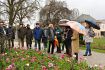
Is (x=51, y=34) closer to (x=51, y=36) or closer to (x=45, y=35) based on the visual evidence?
(x=51, y=36)

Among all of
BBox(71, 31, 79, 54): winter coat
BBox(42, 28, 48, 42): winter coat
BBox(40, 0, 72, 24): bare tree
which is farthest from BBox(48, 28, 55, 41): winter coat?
BBox(40, 0, 72, 24): bare tree

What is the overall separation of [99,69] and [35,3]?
47937mm

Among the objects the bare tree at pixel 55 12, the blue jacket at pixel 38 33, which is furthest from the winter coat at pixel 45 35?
the bare tree at pixel 55 12

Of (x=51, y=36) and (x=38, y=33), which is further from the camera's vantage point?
(x=38, y=33)

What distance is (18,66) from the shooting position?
27.6 feet

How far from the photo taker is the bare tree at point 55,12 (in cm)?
8281

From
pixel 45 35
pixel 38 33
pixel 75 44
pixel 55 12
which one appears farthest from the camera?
pixel 55 12

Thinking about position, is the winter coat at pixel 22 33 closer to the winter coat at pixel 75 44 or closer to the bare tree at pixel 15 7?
the winter coat at pixel 75 44

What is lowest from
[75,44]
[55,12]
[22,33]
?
[75,44]

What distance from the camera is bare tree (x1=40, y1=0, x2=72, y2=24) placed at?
272 feet

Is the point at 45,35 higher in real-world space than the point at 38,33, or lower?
lower

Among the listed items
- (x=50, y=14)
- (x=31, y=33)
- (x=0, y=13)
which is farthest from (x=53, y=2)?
(x=31, y=33)

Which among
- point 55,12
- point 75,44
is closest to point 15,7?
point 55,12

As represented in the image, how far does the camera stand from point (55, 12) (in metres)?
85.4
